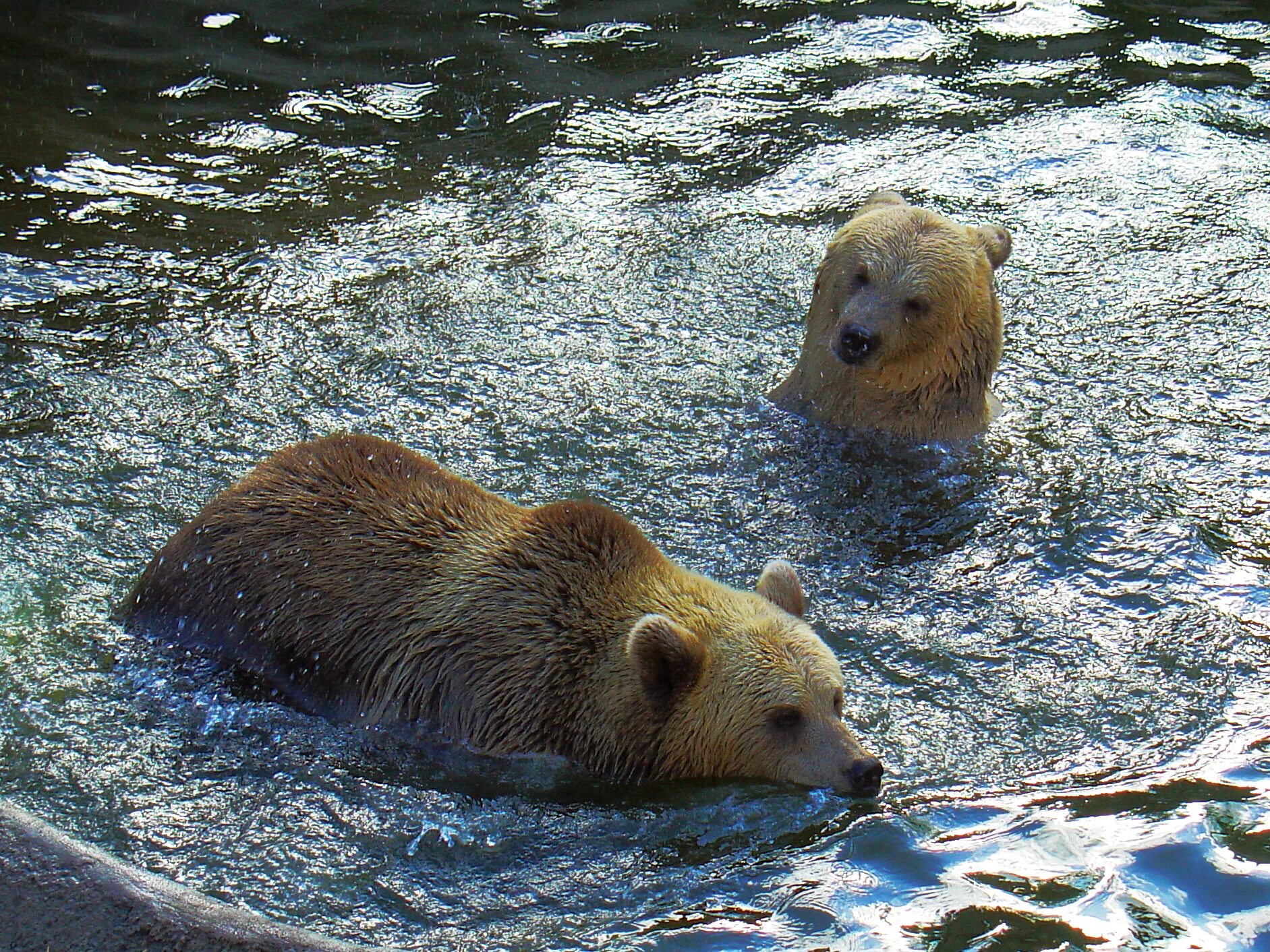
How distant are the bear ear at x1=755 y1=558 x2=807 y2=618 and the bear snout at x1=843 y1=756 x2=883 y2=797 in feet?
3.05

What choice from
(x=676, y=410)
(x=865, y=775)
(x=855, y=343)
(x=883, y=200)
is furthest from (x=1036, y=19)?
(x=865, y=775)

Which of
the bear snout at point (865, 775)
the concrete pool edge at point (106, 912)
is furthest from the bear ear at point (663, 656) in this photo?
the concrete pool edge at point (106, 912)

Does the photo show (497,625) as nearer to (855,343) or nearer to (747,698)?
(747,698)

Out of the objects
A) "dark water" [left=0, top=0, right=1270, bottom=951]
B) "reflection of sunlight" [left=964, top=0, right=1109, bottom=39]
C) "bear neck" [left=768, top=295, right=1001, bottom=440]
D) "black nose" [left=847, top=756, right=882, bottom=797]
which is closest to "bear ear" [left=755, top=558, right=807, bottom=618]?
"dark water" [left=0, top=0, right=1270, bottom=951]

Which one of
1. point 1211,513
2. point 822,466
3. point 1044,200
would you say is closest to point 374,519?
point 822,466

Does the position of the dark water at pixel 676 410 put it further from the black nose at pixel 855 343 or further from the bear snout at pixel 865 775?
the black nose at pixel 855 343

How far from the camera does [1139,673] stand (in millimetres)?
6566

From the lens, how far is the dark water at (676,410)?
5441 mm

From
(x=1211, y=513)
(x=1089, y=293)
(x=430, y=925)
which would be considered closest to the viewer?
(x=430, y=925)

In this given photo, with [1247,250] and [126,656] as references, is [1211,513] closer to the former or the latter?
[1247,250]

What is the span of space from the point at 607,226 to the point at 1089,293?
12.2 feet

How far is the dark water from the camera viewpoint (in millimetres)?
5441

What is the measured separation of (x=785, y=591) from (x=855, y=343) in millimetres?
2671

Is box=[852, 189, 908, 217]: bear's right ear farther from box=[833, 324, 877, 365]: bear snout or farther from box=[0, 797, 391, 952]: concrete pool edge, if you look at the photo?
box=[0, 797, 391, 952]: concrete pool edge
